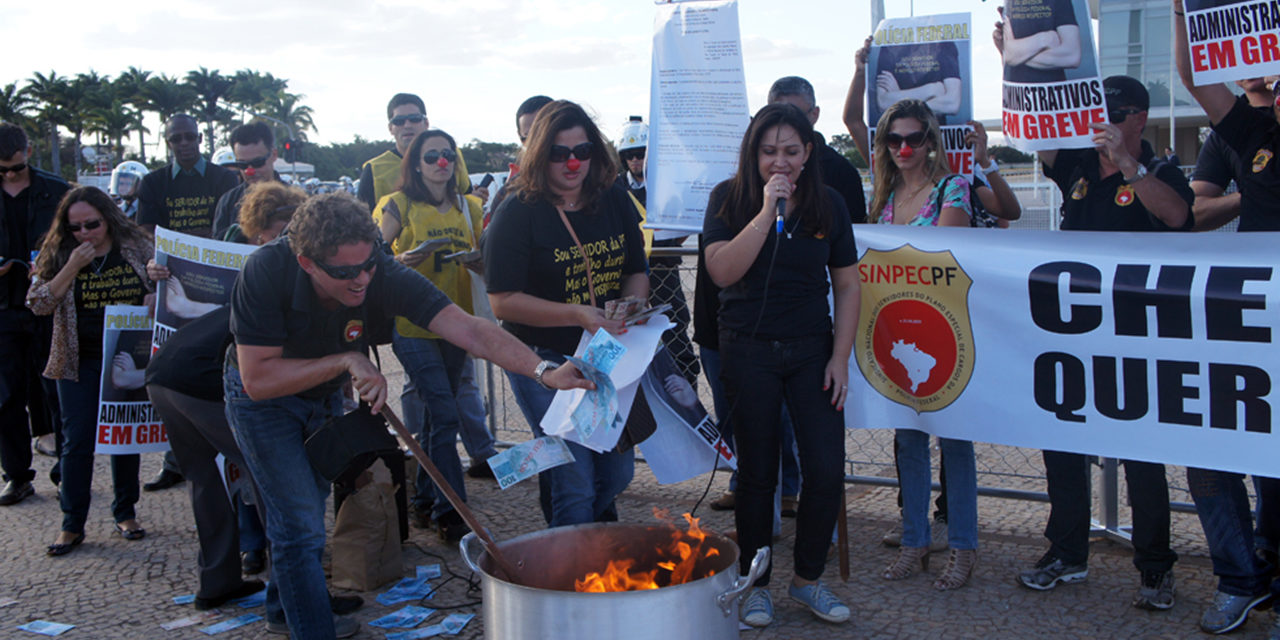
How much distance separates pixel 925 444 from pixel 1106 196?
1313mm

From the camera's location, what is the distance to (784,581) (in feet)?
14.4

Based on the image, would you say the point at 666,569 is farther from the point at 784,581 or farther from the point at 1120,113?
the point at 1120,113

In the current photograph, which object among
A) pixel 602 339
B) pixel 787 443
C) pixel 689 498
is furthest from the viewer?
pixel 689 498

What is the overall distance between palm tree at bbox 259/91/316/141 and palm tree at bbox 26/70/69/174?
2012 centimetres

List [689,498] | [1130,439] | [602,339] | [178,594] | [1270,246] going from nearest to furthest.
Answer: [602,339], [1270,246], [1130,439], [178,594], [689,498]

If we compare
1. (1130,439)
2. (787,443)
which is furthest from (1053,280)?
(787,443)

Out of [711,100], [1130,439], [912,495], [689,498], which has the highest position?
[711,100]

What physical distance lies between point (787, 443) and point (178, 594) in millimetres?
3144

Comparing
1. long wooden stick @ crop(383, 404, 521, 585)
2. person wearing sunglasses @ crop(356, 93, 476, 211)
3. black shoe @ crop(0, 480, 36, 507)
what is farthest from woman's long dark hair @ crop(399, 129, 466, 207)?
black shoe @ crop(0, 480, 36, 507)

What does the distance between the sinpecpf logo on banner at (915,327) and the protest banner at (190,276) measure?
3031mm

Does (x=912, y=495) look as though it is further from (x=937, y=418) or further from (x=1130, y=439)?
(x=1130, y=439)

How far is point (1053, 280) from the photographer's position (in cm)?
395

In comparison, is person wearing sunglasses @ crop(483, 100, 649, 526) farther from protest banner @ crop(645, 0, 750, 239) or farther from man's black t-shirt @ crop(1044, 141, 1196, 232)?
man's black t-shirt @ crop(1044, 141, 1196, 232)

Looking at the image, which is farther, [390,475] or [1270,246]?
[390,475]
